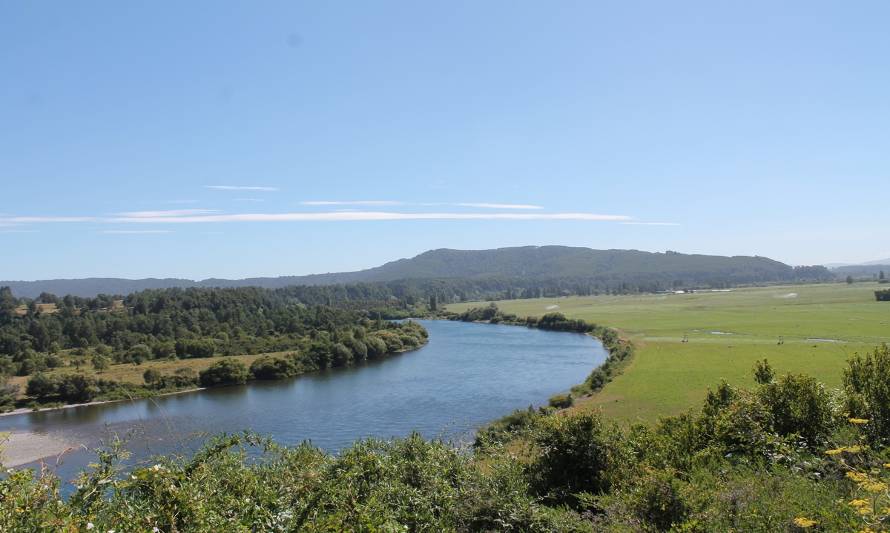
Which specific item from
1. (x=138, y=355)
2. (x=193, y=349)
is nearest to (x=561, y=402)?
(x=193, y=349)

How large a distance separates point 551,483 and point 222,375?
196ft

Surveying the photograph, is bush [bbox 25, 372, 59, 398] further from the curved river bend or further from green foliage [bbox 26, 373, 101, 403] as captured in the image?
the curved river bend

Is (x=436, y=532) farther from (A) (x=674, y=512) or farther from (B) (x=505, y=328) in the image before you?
(B) (x=505, y=328)

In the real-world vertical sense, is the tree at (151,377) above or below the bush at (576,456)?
below

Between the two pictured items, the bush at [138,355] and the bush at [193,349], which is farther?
the bush at [193,349]

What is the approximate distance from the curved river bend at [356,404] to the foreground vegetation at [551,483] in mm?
14716

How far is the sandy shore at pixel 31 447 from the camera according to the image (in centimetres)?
3676

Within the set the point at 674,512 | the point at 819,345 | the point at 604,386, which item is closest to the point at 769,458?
the point at 674,512

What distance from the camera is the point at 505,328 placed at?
12012cm

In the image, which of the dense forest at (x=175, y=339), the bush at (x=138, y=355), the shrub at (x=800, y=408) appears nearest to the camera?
the shrub at (x=800, y=408)

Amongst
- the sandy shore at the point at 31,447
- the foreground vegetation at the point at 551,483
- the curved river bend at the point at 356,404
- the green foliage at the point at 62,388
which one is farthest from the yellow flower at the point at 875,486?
the green foliage at the point at 62,388

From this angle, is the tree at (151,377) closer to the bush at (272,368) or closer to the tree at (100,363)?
the tree at (100,363)

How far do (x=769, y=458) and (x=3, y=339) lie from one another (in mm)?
97842

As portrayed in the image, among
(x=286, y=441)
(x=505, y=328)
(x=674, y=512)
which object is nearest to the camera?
(x=674, y=512)
